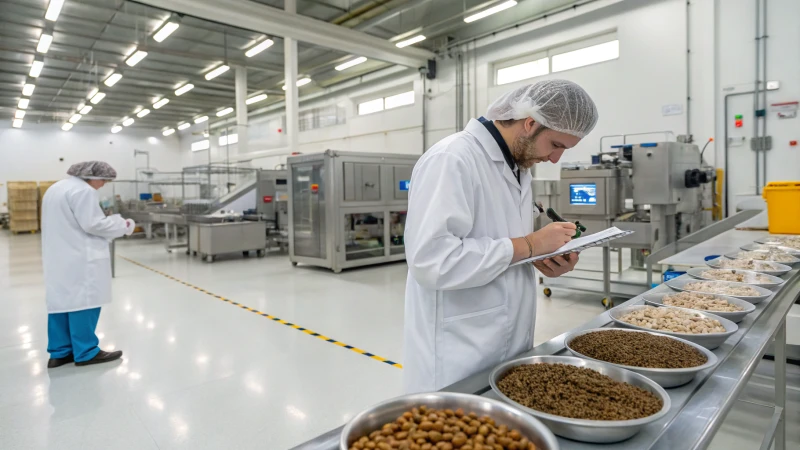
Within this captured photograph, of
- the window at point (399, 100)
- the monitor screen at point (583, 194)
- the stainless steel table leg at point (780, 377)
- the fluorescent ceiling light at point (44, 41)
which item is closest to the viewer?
the stainless steel table leg at point (780, 377)

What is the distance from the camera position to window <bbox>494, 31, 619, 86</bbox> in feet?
27.5

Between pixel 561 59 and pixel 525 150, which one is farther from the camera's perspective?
pixel 561 59

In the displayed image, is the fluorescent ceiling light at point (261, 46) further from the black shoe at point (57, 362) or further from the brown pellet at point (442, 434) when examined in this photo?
the brown pellet at point (442, 434)

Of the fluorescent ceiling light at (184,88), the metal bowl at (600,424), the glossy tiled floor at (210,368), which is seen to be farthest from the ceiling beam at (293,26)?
the metal bowl at (600,424)

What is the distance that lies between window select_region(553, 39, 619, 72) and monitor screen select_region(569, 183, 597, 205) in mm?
5133

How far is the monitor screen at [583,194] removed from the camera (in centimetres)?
421

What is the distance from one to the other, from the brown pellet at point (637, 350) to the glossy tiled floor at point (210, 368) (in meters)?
1.54

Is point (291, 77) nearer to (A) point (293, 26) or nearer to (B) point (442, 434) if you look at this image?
(A) point (293, 26)

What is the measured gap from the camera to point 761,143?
21.9 ft

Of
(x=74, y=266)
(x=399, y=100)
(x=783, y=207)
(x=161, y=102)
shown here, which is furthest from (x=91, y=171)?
(x=161, y=102)

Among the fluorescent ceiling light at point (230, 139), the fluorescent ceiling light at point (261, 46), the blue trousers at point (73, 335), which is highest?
the fluorescent ceiling light at point (261, 46)

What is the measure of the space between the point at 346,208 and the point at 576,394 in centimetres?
615

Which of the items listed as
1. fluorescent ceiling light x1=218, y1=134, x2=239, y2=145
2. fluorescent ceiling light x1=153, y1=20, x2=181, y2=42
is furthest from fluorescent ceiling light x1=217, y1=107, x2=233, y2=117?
fluorescent ceiling light x1=153, y1=20, x2=181, y2=42

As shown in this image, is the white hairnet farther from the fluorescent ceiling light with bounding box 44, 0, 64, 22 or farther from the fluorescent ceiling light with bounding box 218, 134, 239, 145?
the fluorescent ceiling light with bounding box 218, 134, 239, 145
